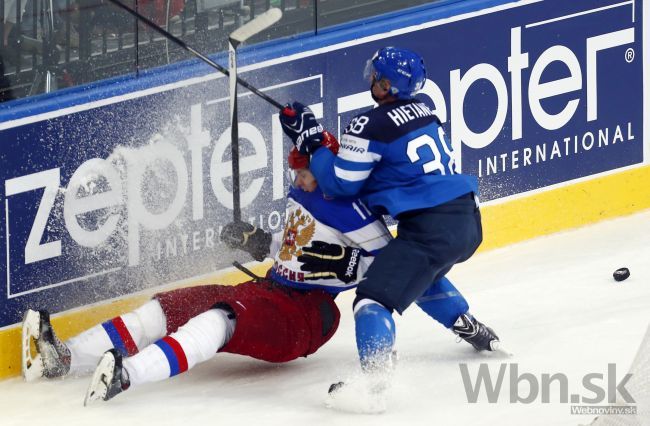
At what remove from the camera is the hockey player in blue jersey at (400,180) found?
197 inches

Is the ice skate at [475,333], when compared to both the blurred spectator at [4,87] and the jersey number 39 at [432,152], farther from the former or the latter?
the blurred spectator at [4,87]

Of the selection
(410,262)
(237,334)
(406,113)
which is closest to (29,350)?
(237,334)

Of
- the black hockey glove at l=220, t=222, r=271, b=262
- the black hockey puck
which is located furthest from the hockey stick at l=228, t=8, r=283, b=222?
the black hockey puck

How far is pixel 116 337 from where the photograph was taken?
534 centimetres

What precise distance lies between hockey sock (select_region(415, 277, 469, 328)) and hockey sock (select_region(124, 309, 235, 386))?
0.67m

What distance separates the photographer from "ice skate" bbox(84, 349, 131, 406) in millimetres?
4844

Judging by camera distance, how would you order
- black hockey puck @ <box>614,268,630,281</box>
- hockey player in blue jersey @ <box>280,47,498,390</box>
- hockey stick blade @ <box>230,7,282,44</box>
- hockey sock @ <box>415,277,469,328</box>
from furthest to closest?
1. black hockey puck @ <box>614,268,630,281</box>
2. hockey stick blade @ <box>230,7,282,44</box>
3. hockey sock @ <box>415,277,469,328</box>
4. hockey player in blue jersey @ <box>280,47,498,390</box>

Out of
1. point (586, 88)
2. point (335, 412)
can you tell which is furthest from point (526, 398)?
point (586, 88)

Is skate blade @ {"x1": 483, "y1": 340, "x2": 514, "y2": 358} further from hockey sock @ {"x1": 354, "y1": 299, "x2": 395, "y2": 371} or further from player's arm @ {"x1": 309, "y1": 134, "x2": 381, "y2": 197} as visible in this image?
player's arm @ {"x1": 309, "y1": 134, "x2": 381, "y2": 197}

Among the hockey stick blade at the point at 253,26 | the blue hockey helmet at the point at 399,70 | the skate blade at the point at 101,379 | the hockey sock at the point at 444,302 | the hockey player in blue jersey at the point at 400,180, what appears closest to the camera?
the skate blade at the point at 101,379

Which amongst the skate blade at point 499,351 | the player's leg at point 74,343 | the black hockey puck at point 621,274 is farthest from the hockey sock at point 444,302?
the black hockey puck at point 621,274

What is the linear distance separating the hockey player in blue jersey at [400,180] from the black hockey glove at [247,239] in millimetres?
407

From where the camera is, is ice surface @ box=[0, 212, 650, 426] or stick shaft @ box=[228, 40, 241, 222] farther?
stick shaft @ box=[228, 40, 241, 222]

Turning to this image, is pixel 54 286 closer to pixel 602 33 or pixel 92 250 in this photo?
pixel 92 250
